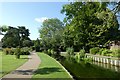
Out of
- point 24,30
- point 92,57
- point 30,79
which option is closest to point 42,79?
point 30,79

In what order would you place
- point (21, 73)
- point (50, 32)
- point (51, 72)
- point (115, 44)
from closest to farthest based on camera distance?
point (21, 73)
point (51, 72)
point (115, 44)
point (50, 32)

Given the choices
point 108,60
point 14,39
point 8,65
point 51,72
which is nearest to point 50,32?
point 14,39

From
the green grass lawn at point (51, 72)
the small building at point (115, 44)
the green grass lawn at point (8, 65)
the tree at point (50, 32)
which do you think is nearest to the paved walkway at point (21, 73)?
the green grass lawn at point (51, 72)

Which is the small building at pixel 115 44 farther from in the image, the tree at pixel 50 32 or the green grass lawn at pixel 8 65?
the green grass lawn at pixel 8 65

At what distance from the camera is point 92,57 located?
46.2 meters

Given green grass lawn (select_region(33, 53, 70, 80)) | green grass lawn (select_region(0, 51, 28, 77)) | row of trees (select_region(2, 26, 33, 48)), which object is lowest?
green grass lawn (select_region(33, 53, 70, 80))

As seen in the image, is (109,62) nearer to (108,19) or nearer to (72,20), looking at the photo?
(108,19)

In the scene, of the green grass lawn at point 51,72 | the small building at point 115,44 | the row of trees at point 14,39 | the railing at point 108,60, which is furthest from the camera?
the row of trees at point 14,39

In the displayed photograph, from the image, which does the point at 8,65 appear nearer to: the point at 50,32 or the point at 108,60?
the point at 108,60

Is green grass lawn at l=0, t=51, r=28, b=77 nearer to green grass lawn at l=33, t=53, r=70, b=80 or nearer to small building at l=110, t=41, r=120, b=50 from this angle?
green grass lawn at l=33, t=53, r=70, b=80

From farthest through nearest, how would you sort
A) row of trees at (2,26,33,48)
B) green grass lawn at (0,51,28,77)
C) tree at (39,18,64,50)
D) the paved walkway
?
row of trees at (2,26,33,48) → tree at (39,18,64,50) → green grass lawn at (0,51,28,77) → the paved walkway

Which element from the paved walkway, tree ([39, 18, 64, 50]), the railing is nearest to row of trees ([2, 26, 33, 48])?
tree ([39, 18, 64, 50])

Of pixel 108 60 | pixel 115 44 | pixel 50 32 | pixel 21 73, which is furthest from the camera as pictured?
pixel 50 32

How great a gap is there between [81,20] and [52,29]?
126 ft
